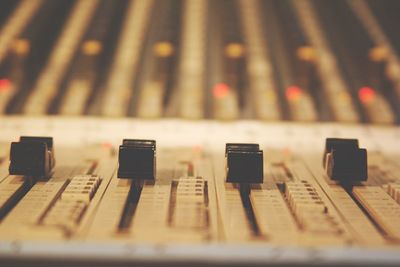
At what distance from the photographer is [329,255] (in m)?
1.09

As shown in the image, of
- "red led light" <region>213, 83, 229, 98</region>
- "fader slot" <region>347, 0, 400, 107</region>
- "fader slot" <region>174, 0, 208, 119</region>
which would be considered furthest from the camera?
"fader slot" <region>347, 0, 400, 107</region>

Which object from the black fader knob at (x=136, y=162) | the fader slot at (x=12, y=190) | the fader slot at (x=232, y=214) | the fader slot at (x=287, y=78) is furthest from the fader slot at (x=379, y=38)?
the fader slot at (x=12, y=190)

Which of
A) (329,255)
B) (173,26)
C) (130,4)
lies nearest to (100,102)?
(173,26)

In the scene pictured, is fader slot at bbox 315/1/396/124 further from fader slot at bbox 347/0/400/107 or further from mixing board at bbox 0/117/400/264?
mixing board at bbox 0/117/400/264

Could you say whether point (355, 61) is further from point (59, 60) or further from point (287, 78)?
point (59, 60)

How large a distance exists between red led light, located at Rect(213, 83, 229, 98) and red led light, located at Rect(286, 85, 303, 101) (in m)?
0.29

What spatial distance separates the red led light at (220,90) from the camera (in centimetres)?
224

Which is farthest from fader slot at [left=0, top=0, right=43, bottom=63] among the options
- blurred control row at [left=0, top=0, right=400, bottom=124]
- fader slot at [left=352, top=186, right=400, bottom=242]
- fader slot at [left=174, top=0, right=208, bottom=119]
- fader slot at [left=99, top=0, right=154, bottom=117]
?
fader slot at [left=352, top=186, right=400, bottom=242]

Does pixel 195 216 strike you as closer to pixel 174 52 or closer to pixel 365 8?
pixel 174 52

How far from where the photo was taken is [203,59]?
2.46 meters

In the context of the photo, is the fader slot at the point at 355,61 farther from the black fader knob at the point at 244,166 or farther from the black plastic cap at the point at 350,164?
the black fader knob at the point at 244,166

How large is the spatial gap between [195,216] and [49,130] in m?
0.92

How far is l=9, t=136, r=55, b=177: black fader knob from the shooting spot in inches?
55.8

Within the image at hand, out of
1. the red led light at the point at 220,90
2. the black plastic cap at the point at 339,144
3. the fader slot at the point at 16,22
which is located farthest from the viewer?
the fader slot at the point at 16,22
